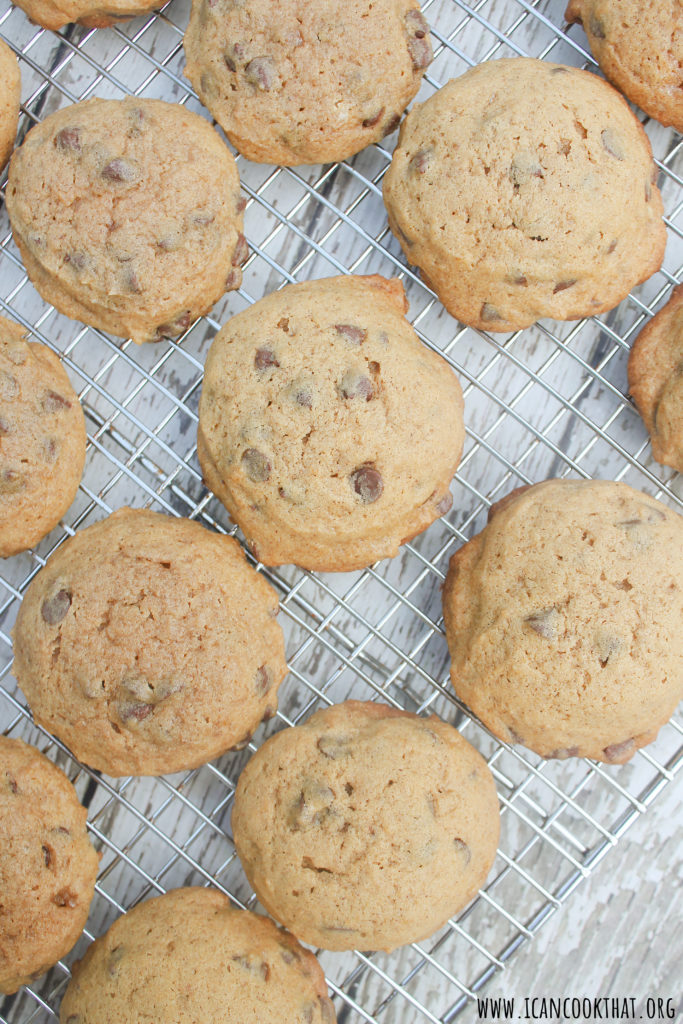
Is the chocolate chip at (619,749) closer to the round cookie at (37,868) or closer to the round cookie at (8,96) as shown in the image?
the round cookie at (37,868)

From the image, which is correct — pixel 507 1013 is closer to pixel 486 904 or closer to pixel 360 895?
pixel 486 904

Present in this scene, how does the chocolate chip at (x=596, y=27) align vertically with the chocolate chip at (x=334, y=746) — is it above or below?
above

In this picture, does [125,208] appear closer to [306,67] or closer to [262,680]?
[306,67]

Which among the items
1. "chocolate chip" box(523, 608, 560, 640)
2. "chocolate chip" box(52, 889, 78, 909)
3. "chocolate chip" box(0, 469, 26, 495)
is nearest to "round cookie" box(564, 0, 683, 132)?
"chocolate chip" box(523, 608, 560, 640)

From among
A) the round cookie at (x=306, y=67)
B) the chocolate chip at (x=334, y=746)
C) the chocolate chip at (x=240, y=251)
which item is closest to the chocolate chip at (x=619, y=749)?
the chocolate chip at (x=334, y=746)

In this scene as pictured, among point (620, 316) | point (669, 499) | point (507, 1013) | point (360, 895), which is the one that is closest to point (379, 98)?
point (620, 316)

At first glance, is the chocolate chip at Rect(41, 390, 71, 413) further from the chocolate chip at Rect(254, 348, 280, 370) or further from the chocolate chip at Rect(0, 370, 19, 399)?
the chocolate chip at Rect(254, 348, 280, 370)
